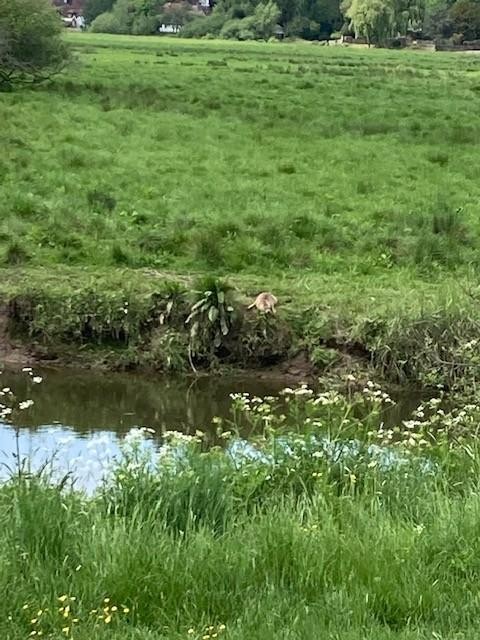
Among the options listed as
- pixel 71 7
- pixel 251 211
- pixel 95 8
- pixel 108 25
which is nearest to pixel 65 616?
pixel 251 211

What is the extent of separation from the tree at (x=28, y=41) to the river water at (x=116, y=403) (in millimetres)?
23245

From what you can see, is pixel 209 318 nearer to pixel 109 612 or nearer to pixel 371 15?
pixel 109 612

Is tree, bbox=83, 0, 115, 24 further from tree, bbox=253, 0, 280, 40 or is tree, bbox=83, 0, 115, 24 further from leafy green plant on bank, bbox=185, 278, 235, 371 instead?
leafy green plant on bank, bbox=185, 278, 235, 371

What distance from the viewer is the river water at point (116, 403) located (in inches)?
384

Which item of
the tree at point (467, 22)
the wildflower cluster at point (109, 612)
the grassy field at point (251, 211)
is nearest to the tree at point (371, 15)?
the tree at point (467, 22)

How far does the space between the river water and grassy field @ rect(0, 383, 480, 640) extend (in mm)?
3188

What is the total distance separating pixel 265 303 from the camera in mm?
11656

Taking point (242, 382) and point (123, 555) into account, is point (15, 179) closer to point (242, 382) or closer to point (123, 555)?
Result: point (242, 382)

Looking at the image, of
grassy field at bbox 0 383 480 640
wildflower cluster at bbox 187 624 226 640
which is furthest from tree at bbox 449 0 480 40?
wildflower cluster at bbox 187 624 226 640

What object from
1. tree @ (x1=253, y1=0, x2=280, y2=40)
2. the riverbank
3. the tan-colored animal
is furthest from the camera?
tree @ (x1=253, y1=0, x2=280, y2=40)

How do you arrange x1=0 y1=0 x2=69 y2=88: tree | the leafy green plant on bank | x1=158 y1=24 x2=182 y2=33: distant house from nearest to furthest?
the leafy green plant on bank → x1=0 y1=0 x2=69 y2=88: tree → x1=158 y1=24 x2=182 y2=33: distant house

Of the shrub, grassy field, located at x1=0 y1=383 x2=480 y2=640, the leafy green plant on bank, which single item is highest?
grassy field, located at x1=0 y1=383 x2=480 y2=640

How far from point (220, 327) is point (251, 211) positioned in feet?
14.4

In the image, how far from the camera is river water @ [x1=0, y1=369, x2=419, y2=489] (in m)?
9.74
